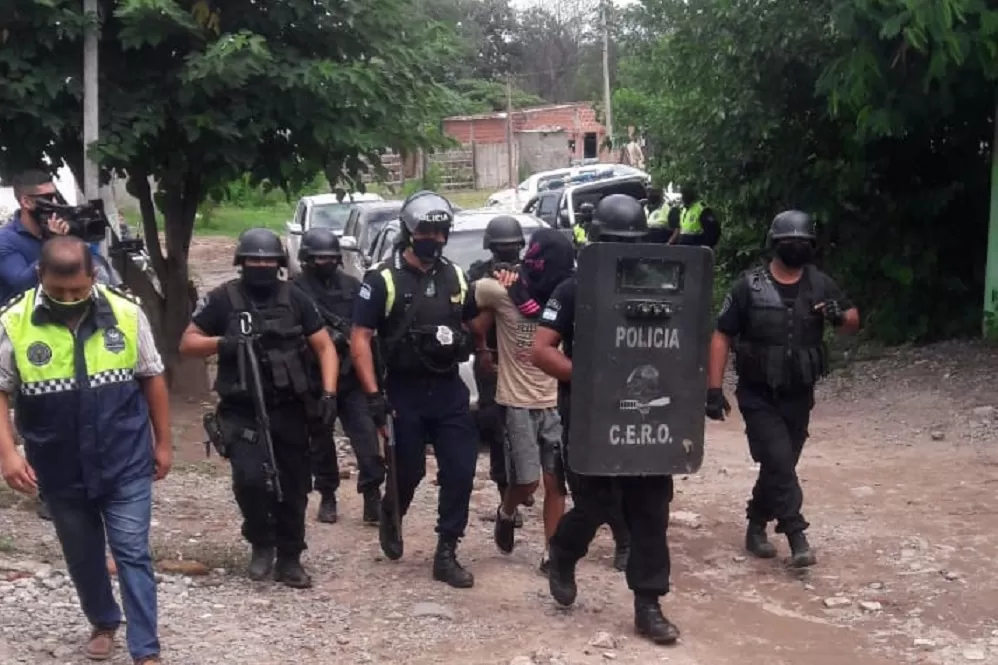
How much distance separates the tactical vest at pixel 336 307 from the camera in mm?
8148

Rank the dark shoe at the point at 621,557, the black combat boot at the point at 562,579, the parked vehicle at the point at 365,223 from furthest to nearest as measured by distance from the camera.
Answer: the parked vehicle at the point at 365,223
the dark shoe at the point at 621,557
the black combat boot at the point at 562,579

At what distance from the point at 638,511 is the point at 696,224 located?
35.1ft

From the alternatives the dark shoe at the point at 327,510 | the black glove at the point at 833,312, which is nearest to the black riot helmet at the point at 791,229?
the black glove at the point at 833,312

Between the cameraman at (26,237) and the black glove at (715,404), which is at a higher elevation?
the cameraman at (26,237)

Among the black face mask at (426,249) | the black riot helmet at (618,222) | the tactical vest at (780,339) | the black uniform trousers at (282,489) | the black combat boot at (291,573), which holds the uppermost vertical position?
the black riot helmet at (618,222)

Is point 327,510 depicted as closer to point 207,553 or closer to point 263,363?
point 207,553

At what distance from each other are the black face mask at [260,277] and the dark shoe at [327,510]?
86.1 inches

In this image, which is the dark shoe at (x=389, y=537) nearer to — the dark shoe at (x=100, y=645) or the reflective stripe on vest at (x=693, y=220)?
the dark shoe at (x=100, y=645)

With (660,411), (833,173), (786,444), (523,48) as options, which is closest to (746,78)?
(833,173)

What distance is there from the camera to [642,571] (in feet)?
19.4

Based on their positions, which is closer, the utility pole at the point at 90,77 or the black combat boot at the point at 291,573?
the black combat boot at the point at 291,573

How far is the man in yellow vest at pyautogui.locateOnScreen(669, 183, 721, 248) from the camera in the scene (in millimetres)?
16141

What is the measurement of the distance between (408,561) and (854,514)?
109 inches

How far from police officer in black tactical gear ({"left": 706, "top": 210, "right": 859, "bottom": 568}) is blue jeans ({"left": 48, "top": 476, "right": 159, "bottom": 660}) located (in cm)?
289
